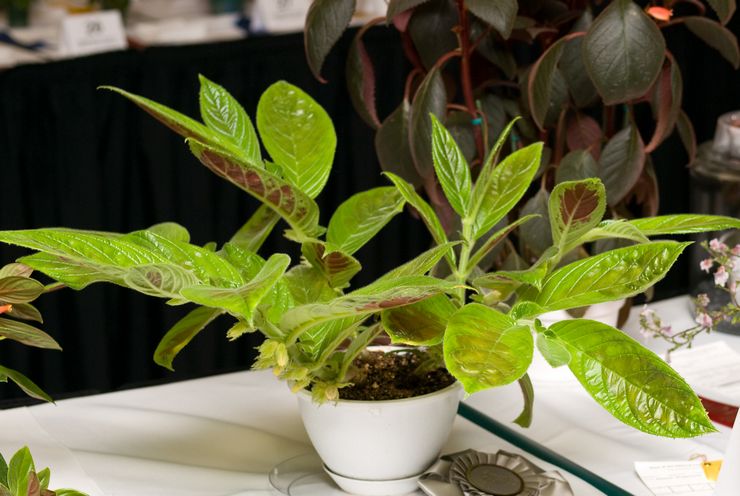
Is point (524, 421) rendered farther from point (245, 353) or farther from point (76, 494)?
point (245, 353)

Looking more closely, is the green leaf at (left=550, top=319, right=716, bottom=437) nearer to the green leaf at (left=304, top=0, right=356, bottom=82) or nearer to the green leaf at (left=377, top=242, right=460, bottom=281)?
the green leaf at (left=377, top=242, right=460, bottom=281)

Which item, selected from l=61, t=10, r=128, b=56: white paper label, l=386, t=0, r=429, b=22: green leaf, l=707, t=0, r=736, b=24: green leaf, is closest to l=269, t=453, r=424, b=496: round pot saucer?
l=386, t=0, r=429, b=22: green leaf

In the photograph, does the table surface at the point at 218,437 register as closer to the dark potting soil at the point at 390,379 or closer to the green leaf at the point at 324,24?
the dark potting soil at the point at 390,379

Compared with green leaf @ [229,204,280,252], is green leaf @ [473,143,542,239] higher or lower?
higher

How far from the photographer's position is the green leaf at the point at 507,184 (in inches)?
36.5

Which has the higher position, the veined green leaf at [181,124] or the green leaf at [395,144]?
the veined green leaf at [181,124]

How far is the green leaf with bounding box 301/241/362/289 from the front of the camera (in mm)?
895

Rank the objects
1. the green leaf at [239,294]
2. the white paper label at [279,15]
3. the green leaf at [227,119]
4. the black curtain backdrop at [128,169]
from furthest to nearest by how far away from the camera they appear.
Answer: the white paper label at [279,15]
the black curtain backdrop at [128,169]
the green leaf at [227,119]
the green leaf at [239,294]

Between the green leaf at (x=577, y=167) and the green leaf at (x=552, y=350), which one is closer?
the green leaf at (x=552, y=350)

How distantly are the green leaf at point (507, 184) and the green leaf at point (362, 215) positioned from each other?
8 centimetres

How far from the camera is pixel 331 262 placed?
91 cm

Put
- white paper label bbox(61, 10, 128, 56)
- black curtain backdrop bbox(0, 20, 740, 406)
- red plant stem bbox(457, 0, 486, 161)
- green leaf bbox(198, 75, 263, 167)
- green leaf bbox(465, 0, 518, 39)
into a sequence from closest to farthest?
green leaf bbox(198, 75, 263, 167) < green leaf bbox(465, 0, 518, 39) < red plant stem bbox(457, 0, 486, 161) < black curtain backdrop bbox(0, 20, 740, 406) < white paper label bbox(61, 10, 128, 56)

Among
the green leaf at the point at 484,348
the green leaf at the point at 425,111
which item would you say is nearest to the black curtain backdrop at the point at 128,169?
the green leaf at the point at 425,111

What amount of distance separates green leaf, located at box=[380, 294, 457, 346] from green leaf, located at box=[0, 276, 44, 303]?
0.96ft
